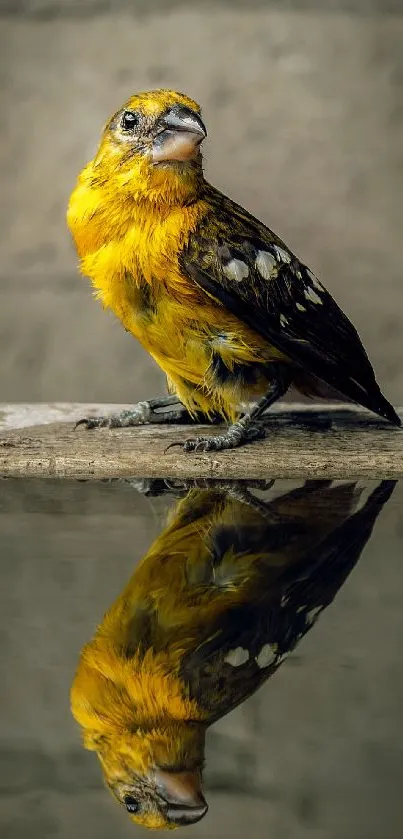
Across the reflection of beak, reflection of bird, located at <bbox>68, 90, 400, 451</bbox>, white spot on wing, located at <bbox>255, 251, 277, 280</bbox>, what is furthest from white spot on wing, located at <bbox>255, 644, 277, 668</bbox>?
white spot on wing, located at <bbox>255, 251, 277, 280</bbox>

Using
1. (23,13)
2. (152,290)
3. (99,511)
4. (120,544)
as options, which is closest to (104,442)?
(152,290)

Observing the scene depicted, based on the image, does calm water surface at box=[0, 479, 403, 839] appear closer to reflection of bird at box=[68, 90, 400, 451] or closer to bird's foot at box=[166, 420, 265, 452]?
bird's foot at box=[166, 420, 265, 452]

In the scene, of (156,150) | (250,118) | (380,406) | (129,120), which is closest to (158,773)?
(156,150)

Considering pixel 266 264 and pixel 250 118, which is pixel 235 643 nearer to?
pixel 266 264

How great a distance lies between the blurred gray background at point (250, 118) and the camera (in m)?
4.70

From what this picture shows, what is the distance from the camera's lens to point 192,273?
10.1 ft

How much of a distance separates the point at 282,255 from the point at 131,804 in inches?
89.5

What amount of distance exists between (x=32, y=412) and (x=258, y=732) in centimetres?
261

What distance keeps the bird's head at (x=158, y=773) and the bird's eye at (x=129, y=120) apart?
83.2 inches

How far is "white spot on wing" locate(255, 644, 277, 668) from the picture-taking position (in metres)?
1.59

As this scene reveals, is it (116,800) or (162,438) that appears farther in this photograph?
(162,438)

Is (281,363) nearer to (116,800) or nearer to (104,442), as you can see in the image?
(104,442)

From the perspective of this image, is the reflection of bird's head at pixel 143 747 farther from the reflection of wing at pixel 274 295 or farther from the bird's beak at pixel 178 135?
the bird's beak at pixel 178 135

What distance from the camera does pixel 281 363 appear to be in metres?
3.41
